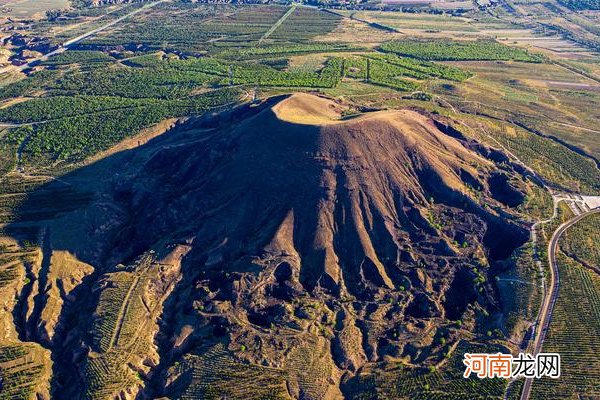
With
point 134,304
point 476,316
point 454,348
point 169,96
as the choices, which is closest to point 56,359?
point 134,304

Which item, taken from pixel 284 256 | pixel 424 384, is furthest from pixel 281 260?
pixel 424 384

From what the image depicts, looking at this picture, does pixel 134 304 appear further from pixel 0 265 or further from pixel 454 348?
pixel 454 348

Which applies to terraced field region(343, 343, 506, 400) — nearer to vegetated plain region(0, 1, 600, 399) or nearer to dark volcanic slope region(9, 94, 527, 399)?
vegetated plain region(0, 1, 600, 399)

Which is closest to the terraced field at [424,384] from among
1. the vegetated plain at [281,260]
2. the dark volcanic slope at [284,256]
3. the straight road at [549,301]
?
the vegetated plain at [281,260]

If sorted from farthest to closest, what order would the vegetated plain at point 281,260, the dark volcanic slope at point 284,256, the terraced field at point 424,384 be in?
the dark volcanic slope at point 284,256
the vegetated plain at point 281,260
the terraced field at point 424,384

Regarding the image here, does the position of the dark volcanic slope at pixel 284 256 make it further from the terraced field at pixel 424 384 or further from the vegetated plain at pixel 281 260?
Answer: the terraced field at pixel 424 384

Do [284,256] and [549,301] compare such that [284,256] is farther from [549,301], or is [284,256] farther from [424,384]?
[549,301]

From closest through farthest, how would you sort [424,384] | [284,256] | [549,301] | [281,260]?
[424,384] → [549,301] → [281,260] → [284,256]
